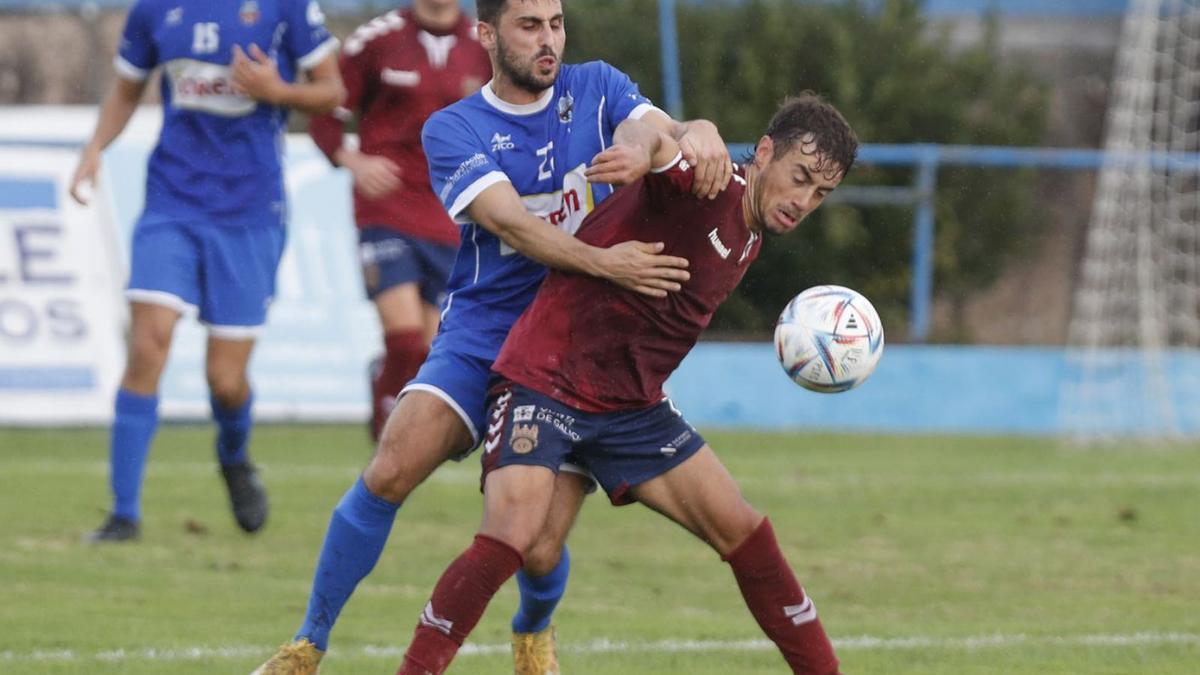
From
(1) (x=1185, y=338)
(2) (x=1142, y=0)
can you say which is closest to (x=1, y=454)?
(1) (x=1185, y=338)

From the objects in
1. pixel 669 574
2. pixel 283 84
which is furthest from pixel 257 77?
pixel 669 574

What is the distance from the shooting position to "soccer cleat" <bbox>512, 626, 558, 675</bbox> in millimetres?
5426

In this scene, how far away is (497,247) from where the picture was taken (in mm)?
5430

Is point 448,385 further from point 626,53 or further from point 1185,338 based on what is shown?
point 626,53

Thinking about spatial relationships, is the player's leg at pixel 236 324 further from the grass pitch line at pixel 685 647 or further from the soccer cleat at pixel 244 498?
the grass pitch line at pixel 685 647

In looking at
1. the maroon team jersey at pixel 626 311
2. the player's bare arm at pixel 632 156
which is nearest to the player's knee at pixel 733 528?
the maroon team jersey at pixel 626 311

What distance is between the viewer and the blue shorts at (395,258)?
895 centimetres

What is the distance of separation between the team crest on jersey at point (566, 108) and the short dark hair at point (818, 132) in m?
0.65

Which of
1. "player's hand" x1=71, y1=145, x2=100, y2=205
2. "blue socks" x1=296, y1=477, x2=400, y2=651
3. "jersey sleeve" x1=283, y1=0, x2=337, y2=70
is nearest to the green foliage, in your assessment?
"jersey sleeve" x1=283, y1=0, x2=337, y2=70

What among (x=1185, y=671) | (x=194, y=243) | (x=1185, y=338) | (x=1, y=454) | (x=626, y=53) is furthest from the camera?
(x=626, y=53)

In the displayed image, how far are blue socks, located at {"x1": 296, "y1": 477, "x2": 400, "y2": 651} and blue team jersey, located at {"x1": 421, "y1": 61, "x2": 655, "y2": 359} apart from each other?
0.50 metres

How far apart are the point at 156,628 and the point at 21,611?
1.81 ft

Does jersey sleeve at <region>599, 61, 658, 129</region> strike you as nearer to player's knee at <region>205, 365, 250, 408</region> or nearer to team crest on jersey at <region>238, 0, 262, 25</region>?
team crest on jersey at <region>238, 0, 262, 25</region>

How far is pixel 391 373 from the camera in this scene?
9016 mm
